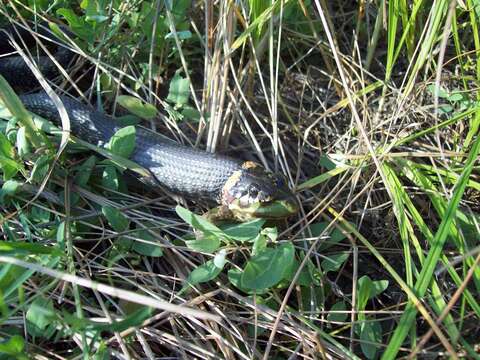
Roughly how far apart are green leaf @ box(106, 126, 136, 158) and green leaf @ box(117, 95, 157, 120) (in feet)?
1.04

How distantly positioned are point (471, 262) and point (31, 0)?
295 cm

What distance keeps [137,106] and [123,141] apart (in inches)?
14.9

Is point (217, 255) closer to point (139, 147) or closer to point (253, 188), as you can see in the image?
point (253, 188)

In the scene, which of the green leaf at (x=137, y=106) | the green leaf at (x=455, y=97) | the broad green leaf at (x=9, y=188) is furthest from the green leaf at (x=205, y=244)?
the green leaf at (x=455, y=97)

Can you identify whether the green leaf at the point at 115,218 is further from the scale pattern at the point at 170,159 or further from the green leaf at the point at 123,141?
the scale pattern at the point at 170,159

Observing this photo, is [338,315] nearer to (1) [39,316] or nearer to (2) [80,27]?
(1) [39,316]

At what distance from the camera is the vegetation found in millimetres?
2348

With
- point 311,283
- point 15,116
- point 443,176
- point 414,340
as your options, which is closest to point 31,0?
point 15,116

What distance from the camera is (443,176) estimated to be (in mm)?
2898

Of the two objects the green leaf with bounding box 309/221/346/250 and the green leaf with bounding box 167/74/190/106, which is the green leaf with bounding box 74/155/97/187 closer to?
the green leaf with bounding box 167/74/190/106

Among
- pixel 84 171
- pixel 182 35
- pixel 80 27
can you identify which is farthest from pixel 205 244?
pixel 80 27

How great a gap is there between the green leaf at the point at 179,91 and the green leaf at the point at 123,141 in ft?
1.53

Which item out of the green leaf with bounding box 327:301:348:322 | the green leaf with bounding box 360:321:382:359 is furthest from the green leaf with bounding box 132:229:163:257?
the green leaf with bounding box 360:321:382:359

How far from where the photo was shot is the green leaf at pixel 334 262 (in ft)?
8.81
